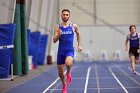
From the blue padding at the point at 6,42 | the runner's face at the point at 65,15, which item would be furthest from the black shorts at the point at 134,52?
the runner's face at the point at 65,15

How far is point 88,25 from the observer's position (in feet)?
102

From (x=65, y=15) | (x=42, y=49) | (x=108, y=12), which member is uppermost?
(x=108, y=12)

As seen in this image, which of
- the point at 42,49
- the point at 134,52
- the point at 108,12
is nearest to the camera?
the point at 134,52

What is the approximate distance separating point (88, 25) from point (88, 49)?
6.94ft

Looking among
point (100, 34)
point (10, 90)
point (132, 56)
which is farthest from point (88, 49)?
point (10, 90)

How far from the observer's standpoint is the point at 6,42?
45.0 feet

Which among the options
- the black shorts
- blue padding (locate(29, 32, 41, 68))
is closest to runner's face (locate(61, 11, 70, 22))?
the black shorts

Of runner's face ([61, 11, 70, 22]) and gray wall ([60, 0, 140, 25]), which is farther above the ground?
gray wall ([60, 0, 140, 25])

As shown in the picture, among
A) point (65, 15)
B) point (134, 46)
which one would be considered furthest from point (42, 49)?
point (65, 15)

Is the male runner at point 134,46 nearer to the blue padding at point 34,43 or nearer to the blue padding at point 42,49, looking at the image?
the blue padding at point 34,43

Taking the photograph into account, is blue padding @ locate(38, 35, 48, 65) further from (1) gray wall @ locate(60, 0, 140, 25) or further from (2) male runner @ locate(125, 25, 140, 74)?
(2) male runner @ locate(125, 25, 140, 74)

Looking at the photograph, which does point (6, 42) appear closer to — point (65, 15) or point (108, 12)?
point (65, 15)

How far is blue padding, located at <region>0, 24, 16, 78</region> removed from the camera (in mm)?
13711

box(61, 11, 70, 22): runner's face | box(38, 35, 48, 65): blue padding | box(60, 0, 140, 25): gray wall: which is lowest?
box(38, 35, 48, 65): blue padding
